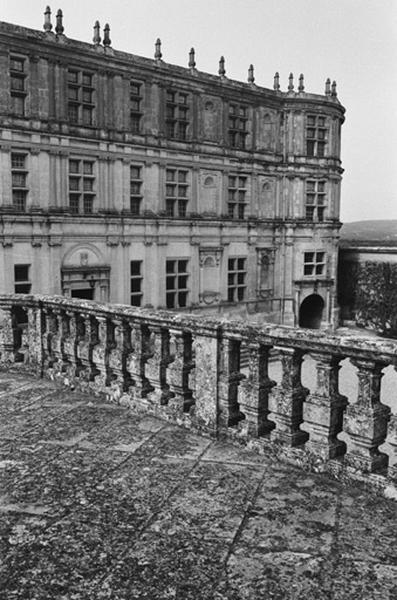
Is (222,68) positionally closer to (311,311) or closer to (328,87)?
(328,87)

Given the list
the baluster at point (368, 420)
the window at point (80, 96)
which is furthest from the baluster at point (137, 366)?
the window at point (80, 96)

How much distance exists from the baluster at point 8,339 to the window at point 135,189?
738 inches

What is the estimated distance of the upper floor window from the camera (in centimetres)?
2473

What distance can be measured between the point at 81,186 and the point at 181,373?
2009 centimetres

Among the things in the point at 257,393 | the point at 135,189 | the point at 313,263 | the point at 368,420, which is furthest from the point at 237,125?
the point at 368,420

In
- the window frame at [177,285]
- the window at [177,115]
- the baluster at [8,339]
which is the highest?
the window at [177,115]

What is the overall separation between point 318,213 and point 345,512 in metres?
30.4

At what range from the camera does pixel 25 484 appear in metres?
Result: 3.47

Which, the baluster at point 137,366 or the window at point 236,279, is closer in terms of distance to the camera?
the baluster at point 137,366

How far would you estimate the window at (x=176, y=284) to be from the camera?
2680cm

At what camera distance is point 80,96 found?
23.1 metres

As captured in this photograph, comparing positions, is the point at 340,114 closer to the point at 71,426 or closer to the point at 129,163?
the point at 129,163

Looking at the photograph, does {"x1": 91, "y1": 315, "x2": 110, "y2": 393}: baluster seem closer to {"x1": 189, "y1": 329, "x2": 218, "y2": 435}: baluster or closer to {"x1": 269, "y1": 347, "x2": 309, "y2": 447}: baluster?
{"x1": 189, "y1": 329, "x2": 218, "y2": 435}: baluster

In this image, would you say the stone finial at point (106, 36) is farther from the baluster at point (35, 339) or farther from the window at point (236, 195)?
the baluster at point (35, 339)
